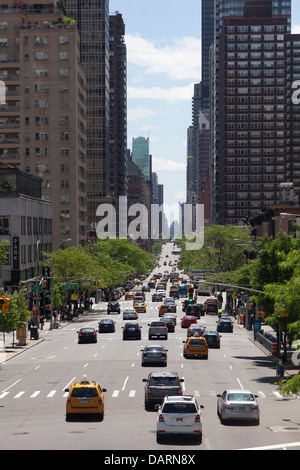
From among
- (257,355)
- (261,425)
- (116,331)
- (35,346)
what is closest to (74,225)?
(116,331)

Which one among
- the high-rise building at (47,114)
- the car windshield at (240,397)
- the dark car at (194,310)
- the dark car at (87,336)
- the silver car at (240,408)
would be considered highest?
the high-rise building at (47,114)

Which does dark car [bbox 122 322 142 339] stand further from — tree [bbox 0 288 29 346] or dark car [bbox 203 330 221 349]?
tree [bbox 0 288 29 346]

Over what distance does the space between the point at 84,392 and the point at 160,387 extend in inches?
154

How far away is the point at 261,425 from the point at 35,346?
39.7 metres

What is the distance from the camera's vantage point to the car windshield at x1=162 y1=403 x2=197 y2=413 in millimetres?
27016

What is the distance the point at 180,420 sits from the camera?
26.9 metres

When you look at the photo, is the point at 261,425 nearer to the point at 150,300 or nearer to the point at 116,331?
the point at 116,331

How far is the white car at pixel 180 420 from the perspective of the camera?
26812 millimetres

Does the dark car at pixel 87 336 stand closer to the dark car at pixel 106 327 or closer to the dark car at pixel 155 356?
the dark car at pixel 106 327

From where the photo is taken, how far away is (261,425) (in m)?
31.0

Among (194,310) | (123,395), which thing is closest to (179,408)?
(123,395)

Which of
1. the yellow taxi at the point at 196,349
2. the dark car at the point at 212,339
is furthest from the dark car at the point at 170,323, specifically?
the yellow taxi at the point at 196,349

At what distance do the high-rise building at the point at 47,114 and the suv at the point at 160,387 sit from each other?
9922 centimetres

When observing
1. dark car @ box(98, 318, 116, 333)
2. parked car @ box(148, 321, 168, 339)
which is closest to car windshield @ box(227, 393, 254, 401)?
parked car @ box(148, 321, 168, 339)
